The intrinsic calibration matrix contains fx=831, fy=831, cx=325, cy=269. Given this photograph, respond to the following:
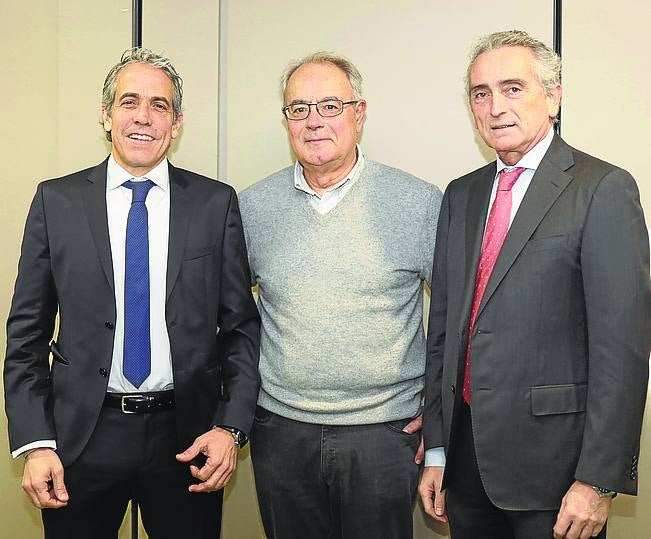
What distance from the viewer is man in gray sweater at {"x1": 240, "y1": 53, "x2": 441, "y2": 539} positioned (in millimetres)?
2365

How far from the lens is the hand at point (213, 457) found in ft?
7.35

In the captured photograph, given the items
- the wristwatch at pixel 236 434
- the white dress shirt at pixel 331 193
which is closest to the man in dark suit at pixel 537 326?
the white dress shirt at pixel 331 193

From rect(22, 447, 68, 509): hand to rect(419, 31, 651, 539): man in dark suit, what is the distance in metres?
1.01

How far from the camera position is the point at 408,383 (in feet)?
8.00

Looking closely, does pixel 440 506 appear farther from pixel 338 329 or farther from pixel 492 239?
pixel 492 239

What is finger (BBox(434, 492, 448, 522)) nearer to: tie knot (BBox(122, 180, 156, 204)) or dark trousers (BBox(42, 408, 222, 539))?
dark trousers (BBox(42, 408, 222, 539))

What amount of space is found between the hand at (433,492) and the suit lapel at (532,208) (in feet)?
1.66

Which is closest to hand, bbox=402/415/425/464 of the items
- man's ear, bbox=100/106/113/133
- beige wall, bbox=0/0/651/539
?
beige wall, bbox=0/0/651/539

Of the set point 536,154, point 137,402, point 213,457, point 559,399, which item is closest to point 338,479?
point 213,457

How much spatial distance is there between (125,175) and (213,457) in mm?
825

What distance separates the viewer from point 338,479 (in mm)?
2381

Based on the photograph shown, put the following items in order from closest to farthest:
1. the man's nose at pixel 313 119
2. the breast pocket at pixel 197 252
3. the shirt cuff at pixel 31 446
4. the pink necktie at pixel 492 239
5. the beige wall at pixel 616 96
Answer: the pink necktie at pixel 492 239, the shirt cuff at pixel 31 446, the breast pocket at pixel 197 252, the man's nose at pixel 313 119, the beige wall at pixel 616 96

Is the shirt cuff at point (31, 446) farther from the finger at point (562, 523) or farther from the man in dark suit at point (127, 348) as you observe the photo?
the finger at point (562, 523)

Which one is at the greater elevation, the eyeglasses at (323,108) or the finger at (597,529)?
the eyeglasses at (323,108)
